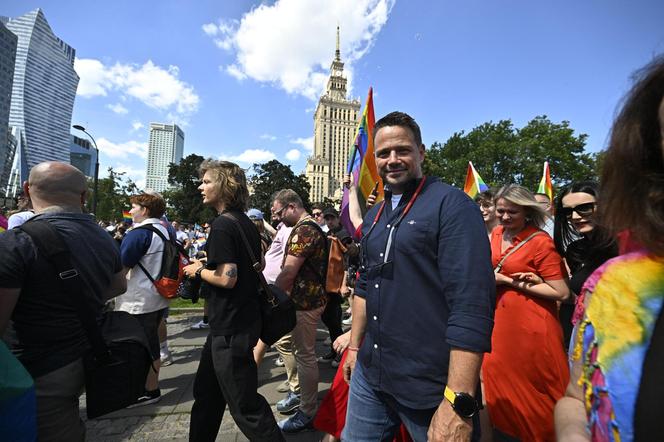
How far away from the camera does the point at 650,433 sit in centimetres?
68

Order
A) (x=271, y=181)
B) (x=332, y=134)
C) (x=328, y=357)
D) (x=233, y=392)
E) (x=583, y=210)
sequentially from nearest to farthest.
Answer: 1. (x=233, y=392)
2. (x=583, y=210)
3. (x=328, y=357)
4. (x=271, y=181)
5. (x=332, y=134)

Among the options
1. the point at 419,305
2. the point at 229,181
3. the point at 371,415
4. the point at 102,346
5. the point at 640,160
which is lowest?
the point at 371,415

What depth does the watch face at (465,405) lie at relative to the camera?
1245mm

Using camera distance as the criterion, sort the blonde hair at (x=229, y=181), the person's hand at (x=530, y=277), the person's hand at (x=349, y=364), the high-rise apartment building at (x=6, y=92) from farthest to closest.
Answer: the high-rise apartment building at (x=6, y=92) < the blonde hair at (x=229, y=181) < the person's hand at (x=530, y=277) < the person's hand at (x=349, y=364)

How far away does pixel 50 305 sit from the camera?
1.87 metres

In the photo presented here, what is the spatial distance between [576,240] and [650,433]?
255 centimetres

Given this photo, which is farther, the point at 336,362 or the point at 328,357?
the point at 328,357

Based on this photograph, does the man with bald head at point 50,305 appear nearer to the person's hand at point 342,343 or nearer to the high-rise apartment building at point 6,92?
the person's hand at point 342,343

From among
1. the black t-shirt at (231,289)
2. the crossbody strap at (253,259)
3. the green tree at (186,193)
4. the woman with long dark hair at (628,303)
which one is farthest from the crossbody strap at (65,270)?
the green tree at (186,193)

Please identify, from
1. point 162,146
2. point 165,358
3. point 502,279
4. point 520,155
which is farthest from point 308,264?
point 162,146

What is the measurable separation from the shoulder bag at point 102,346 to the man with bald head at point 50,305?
48 mm

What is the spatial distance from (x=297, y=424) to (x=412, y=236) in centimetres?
257

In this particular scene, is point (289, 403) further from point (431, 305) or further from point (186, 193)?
point (186, 193)

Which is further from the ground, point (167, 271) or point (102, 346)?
point (167, 271)
